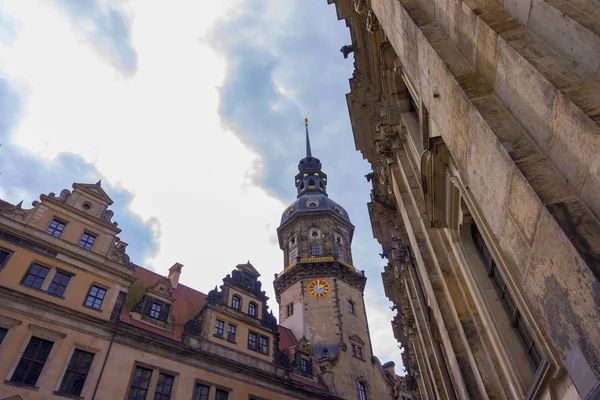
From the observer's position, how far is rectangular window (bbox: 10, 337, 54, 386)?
14209 millimetres

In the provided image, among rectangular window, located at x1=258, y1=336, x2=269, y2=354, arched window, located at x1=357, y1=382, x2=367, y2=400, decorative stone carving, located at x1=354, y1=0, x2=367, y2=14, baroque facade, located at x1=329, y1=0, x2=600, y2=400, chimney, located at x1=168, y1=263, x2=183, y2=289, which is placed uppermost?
chimney, located at x1=168, y1=263, x2=183, y2=289

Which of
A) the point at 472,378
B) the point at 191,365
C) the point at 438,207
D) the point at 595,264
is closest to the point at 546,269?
the point at 595,264

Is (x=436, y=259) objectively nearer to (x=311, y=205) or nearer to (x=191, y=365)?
(x=191, y=365)

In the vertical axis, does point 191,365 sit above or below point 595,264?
above

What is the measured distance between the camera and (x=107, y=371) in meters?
16.5

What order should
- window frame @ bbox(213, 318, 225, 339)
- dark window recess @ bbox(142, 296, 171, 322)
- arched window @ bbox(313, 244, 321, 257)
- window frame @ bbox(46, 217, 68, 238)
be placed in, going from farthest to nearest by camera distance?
1. arched window @ bbox(313, 244, 321, 257)
2. window frame @ bbox(213, 318, 225, 339)
3. dark window recess @ bbox(142, 296, 171, 322)
4. window frame @ bbox(46, 217, 68, 238)

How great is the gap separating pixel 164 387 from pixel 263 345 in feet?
23.4

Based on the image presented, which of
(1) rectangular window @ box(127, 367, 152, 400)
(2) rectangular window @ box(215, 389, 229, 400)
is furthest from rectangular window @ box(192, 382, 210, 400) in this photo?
(1) rectangular window @ box(127, 367, 152, 400)

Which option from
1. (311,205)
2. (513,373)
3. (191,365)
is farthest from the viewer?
(311,205)

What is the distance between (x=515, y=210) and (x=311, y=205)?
40.6 m

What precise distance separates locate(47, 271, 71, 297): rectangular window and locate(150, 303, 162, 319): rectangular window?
4648mm

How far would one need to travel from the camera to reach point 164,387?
18.0m

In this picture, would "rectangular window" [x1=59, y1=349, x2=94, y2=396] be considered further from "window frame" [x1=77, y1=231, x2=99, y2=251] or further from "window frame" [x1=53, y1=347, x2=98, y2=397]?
"window frame" [x1=77, y1=231, x2=99, y2=251]

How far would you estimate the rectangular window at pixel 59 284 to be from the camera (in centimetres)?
1678
